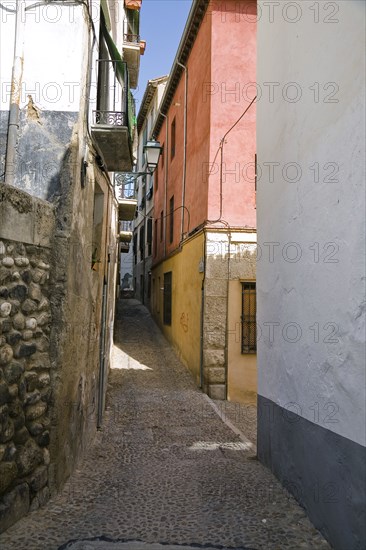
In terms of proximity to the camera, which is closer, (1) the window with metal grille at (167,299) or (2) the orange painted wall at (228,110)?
(2) the orange painted wall at (228,110)

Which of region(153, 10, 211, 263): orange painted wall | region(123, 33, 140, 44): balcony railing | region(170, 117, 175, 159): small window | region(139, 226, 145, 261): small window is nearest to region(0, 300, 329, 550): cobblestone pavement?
region(153, 10, 211, 263): orange painted wall

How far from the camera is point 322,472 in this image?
3.49 meters

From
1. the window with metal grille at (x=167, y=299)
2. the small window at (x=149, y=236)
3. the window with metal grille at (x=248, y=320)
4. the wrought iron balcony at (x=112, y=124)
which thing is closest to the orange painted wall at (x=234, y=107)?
the window with metal grille at (x=248, y=320)

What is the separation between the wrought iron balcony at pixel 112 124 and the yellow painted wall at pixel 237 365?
11.4ft

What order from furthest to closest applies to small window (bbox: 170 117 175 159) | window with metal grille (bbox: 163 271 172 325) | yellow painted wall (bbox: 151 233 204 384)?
small window (bbox: 170 117 175 159) → window with metal grille (bbox: 163 271 172 325) → yellow painted wall (bbox: 151 233 204 384)

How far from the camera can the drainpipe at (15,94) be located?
4277 mm

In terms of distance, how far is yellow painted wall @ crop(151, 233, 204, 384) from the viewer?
9.46m

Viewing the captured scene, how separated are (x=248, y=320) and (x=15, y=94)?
5820 millimetres

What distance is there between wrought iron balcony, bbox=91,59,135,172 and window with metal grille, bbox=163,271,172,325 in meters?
7.08

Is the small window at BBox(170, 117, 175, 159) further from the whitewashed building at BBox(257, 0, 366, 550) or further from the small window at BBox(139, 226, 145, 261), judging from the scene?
the whitewashed building at BBox(257, 0, 366, 550)

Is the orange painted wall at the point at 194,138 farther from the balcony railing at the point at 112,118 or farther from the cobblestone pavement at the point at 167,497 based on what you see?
the cobblestone pavement at the point at 167,497

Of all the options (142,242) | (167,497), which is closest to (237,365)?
(167,497)

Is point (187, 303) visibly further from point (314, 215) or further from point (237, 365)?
point (314, 215)

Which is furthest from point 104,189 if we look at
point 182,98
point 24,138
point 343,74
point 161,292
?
point 161,292
